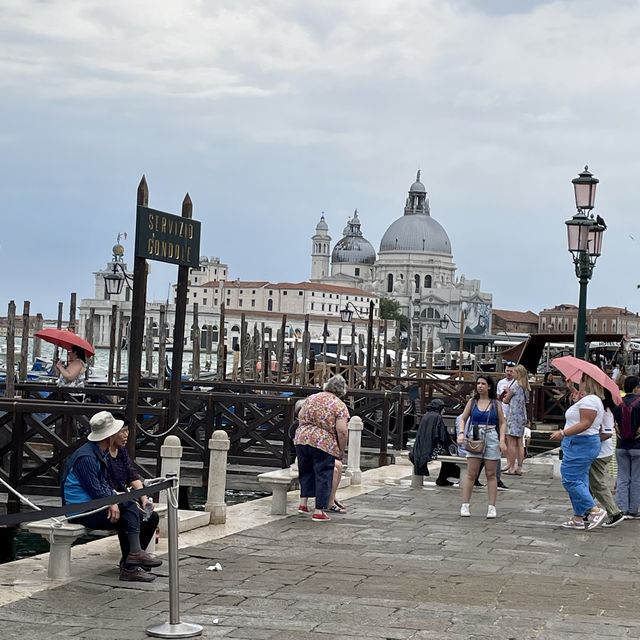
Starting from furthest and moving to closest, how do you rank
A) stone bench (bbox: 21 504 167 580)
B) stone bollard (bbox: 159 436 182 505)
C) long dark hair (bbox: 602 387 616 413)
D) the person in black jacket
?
the person in black jacket, long dark hair (bbox: 602 387 616 413), stone bollard (bbox: 159 436 182 505), stone bench (bbox: 21 504 167 580)

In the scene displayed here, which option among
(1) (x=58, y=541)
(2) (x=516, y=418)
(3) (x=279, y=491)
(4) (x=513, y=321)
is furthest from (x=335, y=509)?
(4) (x=513, y=321)

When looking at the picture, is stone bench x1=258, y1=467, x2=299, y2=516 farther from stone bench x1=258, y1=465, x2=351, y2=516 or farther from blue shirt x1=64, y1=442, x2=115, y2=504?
blue shirt x1=64, y1=442, x2=115, y2=504

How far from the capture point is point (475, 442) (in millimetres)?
11656

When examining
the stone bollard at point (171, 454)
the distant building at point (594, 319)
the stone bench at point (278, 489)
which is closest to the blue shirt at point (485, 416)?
the stone bench at point (278, 489)

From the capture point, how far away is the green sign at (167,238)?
967 cm

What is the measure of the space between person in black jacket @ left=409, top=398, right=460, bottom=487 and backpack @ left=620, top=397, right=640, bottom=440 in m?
2.86

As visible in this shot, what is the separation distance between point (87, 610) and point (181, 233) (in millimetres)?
3923

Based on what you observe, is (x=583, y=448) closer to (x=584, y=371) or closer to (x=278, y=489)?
(x=584, y=371)

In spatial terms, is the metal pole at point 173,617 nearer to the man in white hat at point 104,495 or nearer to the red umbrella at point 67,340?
the man in white hat at point 104,495

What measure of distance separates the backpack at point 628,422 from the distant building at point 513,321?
17484 cm

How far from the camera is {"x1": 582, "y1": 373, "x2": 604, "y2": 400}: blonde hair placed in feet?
36.8

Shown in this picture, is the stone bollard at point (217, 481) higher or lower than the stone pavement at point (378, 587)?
higher

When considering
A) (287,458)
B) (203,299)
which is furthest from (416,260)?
(287,458)

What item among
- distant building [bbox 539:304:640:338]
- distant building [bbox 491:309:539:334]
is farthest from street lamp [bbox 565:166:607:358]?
distant building [bbox 491:309:539:334]
